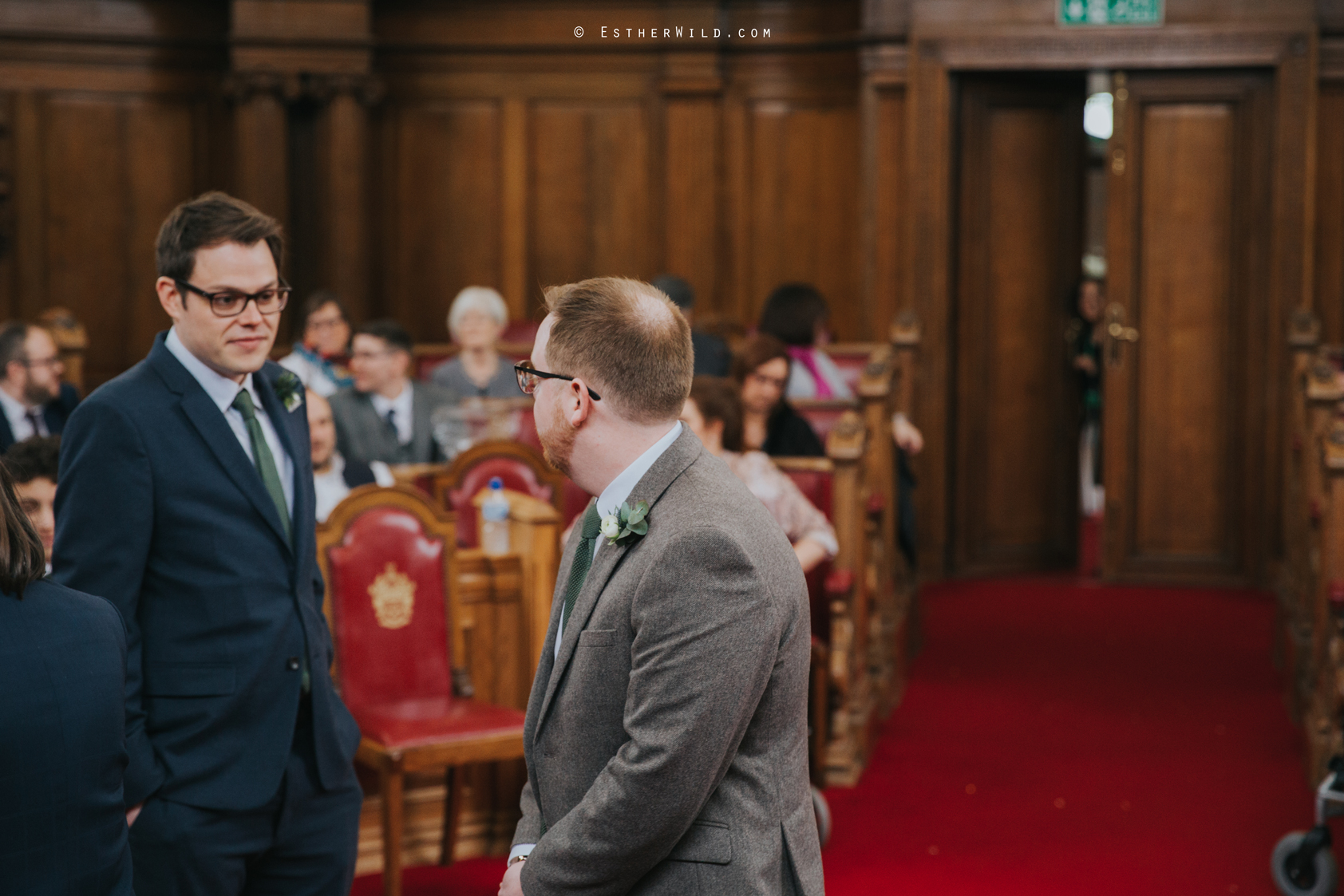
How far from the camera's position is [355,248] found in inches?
336

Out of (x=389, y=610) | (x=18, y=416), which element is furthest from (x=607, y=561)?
(x=18, y=416)

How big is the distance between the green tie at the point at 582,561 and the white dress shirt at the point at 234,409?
2.33ft

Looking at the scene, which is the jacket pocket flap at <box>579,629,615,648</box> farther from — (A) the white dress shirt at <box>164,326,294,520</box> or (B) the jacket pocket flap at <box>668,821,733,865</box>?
(A) the white dress shirt at <box>164,326,294,520</box>

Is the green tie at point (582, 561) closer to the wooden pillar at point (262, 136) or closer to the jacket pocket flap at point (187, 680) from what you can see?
the jacket pocket flap at point (187, 680)

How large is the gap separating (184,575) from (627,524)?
847 millimetres

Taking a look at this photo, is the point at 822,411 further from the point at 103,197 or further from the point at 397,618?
the point at 103,197

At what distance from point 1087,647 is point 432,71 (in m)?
5.10

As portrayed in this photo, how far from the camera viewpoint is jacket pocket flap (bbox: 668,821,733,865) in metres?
1.63

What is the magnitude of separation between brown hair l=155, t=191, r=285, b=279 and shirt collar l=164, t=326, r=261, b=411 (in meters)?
0.10

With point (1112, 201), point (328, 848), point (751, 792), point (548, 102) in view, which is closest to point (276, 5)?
point (548, 102)

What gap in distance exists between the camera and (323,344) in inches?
265

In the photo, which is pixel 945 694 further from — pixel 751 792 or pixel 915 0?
pixel 751 792

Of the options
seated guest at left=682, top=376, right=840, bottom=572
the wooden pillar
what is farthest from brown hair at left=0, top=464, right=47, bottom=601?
the wooden pillar

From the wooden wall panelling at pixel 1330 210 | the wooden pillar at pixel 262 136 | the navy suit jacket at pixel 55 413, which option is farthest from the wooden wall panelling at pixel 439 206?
the wooden wall panelling at pixel 1330 210
